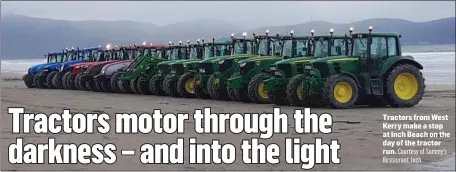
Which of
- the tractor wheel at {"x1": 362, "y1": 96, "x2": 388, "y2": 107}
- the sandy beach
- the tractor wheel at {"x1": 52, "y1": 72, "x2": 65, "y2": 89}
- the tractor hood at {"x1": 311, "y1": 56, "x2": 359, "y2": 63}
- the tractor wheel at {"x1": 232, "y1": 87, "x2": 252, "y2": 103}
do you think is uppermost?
the tractor hood at {"x1": 311, "y1": 56, "x2": 359, "y2": 63}

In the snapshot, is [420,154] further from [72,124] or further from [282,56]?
[282,56]

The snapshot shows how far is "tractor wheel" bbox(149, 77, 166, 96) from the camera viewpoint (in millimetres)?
21531

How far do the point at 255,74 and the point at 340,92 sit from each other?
2.74 metres

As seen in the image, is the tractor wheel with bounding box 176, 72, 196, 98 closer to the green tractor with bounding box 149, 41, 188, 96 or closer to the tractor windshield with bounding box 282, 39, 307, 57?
the green tractor with bounding box 149, 41, 188, 96

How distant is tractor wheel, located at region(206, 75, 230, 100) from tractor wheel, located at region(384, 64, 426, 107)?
14.5 feet

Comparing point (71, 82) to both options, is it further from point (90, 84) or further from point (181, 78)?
point (181, 78)

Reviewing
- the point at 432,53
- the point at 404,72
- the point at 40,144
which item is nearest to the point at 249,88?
the point at 404,72

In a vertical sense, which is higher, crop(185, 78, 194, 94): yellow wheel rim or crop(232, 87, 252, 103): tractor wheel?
crop(185, 78, 194, 94): yellow wheel rim

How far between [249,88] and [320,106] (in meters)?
2.12

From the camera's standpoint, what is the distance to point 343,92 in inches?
599

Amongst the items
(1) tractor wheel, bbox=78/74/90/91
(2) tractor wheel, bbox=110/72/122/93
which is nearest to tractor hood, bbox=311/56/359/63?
(2) tractor wheel, bbox=110/72/122/93

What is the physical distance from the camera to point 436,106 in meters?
16.1

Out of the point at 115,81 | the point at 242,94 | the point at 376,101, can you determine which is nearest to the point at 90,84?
the point at 115,81

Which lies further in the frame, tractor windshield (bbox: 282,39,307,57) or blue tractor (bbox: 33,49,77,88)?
blue tractor (bbox: 33,49,77,88)
